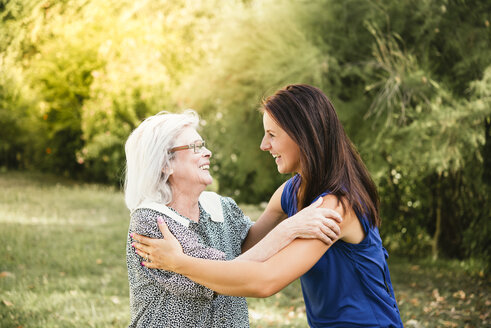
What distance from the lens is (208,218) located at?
231 cm

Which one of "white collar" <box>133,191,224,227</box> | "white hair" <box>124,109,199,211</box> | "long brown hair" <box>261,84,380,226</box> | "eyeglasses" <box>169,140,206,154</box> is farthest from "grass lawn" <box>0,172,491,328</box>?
"long brown hair" <box>261,84,380,226</box>

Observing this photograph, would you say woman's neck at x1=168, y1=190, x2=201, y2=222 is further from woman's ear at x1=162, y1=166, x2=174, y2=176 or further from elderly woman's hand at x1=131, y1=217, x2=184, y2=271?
elderly woman's hand at x1=131, y1=217, x2=184, y2=271

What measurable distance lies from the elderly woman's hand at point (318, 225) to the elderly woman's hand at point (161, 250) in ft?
1.37

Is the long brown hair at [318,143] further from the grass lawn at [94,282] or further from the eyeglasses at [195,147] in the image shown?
the grass lawn at [94,282]

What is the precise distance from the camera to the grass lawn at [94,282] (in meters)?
4.79

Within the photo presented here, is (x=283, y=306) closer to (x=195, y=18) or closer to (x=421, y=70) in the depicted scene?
(x=421, y=70)

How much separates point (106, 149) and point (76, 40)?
9.26ft

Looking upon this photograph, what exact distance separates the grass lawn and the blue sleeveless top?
281 centimetres

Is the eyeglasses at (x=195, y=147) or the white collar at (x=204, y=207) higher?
the eyeglasses at (x=195, y=147)

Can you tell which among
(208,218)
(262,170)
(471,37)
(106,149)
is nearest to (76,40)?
(106,149)

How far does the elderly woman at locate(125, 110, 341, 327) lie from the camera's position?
1.96 metres

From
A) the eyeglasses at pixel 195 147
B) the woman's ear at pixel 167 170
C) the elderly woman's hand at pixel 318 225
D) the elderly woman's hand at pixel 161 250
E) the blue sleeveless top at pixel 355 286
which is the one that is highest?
the eyeglasses at pixel 195 147

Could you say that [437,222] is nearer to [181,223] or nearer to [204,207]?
[204,207]

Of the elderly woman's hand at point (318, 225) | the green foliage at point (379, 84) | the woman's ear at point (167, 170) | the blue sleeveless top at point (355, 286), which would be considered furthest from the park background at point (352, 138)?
the blue sleeveless top at point (355, 286)
